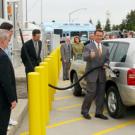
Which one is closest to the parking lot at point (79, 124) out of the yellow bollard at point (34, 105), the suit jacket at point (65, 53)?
the yellow bollard at point (34, 105)

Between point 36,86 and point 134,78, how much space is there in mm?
2728

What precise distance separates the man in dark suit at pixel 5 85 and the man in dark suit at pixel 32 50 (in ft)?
15.8

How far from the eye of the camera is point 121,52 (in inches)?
361

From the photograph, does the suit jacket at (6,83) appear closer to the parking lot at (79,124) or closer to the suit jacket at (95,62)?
the parking lot at (79,124)

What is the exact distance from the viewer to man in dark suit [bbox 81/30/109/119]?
9.06 meters

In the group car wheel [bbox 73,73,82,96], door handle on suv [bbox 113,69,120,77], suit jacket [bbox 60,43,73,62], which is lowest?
car wheel [bbox 73,73,82,96]

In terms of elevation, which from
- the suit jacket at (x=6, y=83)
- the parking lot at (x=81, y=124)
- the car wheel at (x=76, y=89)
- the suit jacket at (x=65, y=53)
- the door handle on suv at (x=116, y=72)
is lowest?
the parking lot at (x=81, y=124)

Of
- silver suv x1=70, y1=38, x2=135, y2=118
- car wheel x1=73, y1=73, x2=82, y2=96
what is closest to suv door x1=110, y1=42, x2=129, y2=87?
silver suv x1=70, y1=38, x2=135, y2=118

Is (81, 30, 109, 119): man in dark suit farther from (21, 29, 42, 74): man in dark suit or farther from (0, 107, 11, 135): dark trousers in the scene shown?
(0, 107, 11, 135): dark trousers

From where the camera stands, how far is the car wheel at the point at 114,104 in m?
8.91

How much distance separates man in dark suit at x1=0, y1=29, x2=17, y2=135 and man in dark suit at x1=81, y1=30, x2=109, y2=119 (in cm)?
381

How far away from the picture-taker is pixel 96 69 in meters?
9.07

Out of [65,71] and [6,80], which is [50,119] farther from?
[65,71]

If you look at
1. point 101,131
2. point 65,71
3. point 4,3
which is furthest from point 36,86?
Answer: point 65,71
